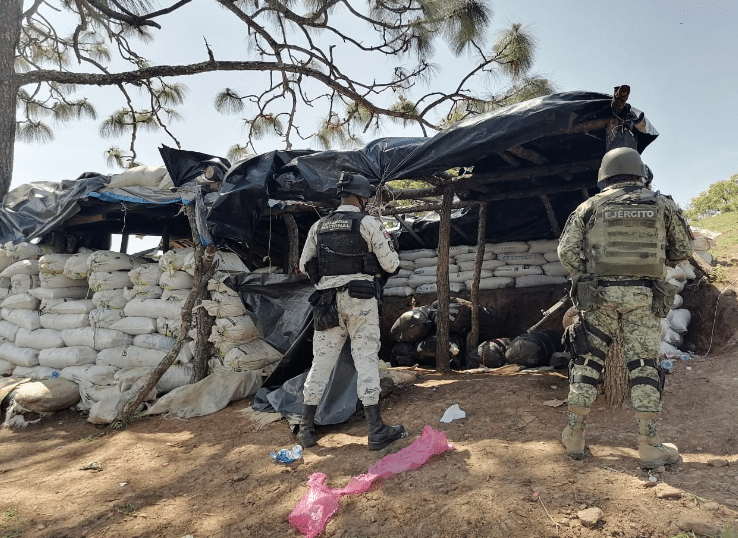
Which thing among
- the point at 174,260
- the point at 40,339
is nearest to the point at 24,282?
the point at 40,339

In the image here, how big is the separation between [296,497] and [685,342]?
15.1 feet

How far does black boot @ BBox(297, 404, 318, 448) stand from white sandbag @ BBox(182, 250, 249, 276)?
7.10 feet

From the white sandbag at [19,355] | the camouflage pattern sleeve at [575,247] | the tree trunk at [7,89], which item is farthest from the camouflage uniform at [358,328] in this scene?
the tree trunk at [7,89]

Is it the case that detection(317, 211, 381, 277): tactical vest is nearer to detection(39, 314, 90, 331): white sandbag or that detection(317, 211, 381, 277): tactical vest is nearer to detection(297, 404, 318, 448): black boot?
detection(297, 404, 318, 448): black boot

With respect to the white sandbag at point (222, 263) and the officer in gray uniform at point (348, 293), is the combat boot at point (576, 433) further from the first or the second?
the white sandbag at point (222, 263)

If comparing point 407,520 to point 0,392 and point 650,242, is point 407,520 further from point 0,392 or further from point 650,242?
point 0,392

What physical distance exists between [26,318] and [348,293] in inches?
196

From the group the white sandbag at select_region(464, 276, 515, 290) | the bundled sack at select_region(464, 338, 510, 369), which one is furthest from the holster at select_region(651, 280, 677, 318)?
the white sandbag at select_region(464, 276, 515, 290)

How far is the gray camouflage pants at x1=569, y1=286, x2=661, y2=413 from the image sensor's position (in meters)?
2.29

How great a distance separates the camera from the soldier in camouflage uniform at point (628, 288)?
2.32 meters

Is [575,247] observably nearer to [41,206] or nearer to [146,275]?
[146,275]

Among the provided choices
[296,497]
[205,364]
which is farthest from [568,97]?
[205,364]

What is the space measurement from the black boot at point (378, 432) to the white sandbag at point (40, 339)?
14.7ft

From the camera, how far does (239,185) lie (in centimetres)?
412
